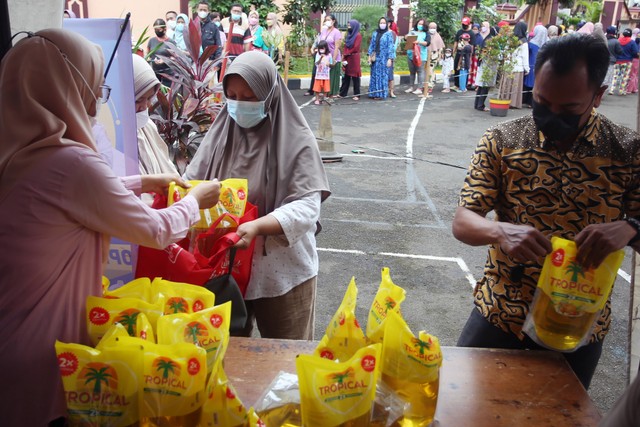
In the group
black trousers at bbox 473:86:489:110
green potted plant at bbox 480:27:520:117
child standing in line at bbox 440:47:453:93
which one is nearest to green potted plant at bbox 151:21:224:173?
green potted plant at bbox 480:27:520:117

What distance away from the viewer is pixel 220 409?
1.33m

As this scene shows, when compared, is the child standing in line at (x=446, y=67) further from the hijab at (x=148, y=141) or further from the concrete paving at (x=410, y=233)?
the hijab at (x=148, y=141)

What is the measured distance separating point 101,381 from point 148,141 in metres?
2.14

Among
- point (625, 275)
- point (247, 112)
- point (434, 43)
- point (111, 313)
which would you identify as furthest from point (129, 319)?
point (434, 43)

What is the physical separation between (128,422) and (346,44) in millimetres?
13224

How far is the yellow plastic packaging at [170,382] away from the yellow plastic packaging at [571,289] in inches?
38.6

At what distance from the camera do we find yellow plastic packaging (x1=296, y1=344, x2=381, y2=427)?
1.27 meters

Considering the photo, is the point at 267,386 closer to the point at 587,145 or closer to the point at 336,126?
the point at 587,145

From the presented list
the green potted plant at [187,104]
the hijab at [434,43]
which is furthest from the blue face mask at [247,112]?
the hijab at [434,43]

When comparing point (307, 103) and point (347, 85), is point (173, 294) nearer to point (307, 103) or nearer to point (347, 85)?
point (307, 103)

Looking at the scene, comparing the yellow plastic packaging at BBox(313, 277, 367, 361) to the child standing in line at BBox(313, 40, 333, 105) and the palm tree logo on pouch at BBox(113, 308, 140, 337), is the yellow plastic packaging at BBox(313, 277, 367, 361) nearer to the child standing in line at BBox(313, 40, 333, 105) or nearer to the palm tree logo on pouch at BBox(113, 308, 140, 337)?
the palm tree logo on pouch at BBox(113, 308, 140, 337)

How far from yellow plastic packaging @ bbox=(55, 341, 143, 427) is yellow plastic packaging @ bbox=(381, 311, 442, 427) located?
0.58 m

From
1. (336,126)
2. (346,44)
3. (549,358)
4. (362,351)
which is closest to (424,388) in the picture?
(362,351)

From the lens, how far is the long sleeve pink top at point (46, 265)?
144cm
